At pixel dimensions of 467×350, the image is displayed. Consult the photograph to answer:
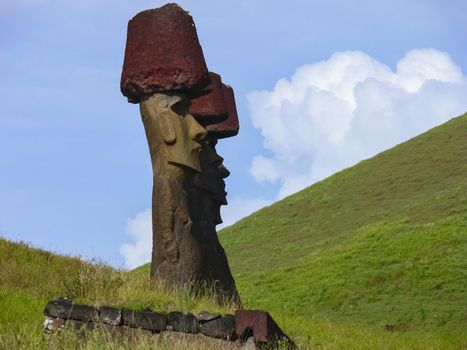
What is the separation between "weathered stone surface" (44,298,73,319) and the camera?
13.5 m

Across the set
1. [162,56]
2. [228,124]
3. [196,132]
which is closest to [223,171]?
[228,124]

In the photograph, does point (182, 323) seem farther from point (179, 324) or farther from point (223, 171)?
point (223, 171)

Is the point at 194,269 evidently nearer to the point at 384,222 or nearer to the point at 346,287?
the point at 346,287

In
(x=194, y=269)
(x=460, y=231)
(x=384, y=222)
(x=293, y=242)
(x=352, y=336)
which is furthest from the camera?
(x=293, y=242)

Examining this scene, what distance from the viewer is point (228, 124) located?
67.5ft

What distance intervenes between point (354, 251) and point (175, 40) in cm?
1957

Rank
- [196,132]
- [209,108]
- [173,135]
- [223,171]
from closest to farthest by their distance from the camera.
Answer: [173,135] → [196,132] → [209,108] → [223,171]

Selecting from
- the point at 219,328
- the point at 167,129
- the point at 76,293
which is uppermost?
the point at 167,129

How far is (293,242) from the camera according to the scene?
42656 millimetres

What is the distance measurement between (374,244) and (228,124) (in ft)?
53.9

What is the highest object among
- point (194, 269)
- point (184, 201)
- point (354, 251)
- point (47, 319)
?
point (354, 251)

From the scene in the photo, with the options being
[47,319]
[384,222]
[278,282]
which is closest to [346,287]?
[278,282]

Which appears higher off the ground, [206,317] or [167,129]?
[167,129]

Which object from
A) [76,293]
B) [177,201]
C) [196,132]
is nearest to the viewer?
[76,293]
